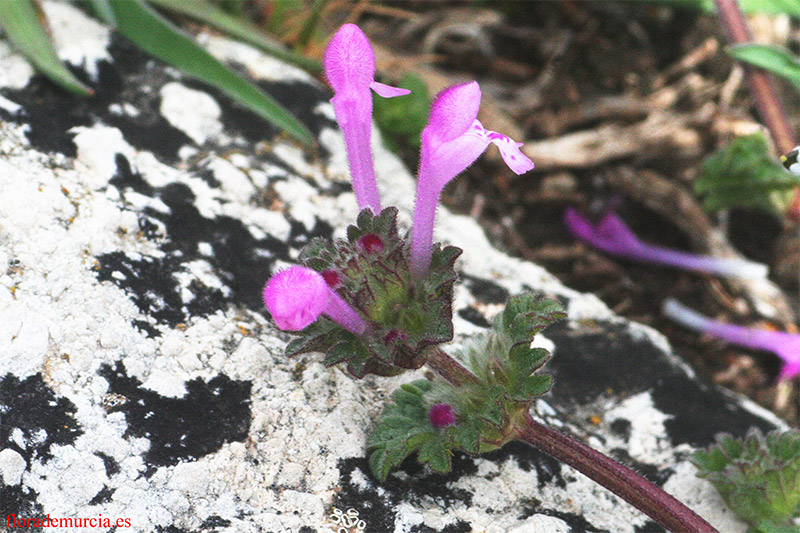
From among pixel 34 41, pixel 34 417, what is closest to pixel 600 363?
pixel 34 417

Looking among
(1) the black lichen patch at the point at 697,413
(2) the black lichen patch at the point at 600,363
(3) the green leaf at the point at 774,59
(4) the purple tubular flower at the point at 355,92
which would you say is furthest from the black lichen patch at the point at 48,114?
(3) the green leaf at the point at 774,59

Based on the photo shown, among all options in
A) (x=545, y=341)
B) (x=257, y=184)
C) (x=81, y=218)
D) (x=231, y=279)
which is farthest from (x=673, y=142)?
(x=81, y=218)

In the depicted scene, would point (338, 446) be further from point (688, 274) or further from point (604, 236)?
point (688, 274)

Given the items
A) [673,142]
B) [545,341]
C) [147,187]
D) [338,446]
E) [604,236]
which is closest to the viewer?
[338,446]

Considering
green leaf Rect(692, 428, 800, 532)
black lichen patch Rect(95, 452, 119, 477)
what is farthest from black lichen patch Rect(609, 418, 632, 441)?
black lichen patch Rect(95, 452, 119, 477)

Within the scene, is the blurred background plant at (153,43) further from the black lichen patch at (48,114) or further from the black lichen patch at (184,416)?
the black lichen patch at (184,416)

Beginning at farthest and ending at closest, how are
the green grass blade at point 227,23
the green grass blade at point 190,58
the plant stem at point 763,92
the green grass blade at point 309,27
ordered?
the green grass blade at point 309,27 → the plant stem at point 763,92 → the green grass blade at point 227,23 → the green grass blade at point 190,58
